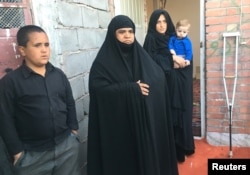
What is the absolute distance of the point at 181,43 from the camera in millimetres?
Answer: 2527

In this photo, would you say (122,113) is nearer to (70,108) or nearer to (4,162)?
(70,108)

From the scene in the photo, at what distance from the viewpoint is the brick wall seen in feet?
8.73

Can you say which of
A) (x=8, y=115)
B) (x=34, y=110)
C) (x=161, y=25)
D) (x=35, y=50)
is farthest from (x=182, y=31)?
(x=8, y=115)

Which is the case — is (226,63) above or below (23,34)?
below

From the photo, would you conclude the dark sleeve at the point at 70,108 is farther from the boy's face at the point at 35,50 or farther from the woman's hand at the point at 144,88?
the woman's hand at the point at 144,88

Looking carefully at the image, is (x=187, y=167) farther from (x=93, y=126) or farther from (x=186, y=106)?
(x=93, y=126)

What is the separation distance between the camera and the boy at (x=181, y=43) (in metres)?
2.50

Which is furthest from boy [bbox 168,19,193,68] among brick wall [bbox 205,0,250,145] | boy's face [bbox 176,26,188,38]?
brick wall [bbox 205,0,250,145]

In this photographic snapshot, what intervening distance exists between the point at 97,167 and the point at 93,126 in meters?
0.33

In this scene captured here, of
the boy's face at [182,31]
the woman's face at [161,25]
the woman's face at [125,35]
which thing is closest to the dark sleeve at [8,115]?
the woman's face at [125,35]

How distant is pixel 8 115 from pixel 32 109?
13cm

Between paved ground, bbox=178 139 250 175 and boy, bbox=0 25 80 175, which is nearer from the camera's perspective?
boy, bbox=0 25 80 175

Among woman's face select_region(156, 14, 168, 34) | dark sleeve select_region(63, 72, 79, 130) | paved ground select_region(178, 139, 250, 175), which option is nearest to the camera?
dark sleeve select_region(63, 72, 79, 130)

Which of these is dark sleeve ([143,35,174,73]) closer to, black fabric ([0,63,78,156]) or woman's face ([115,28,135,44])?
woman's face ([115,28,135,44])
